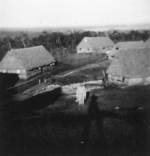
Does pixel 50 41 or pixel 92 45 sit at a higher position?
pixel 50 41

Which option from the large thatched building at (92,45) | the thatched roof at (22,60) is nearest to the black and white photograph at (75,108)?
the thatched roof at (22,60)

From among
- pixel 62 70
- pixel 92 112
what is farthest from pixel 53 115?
pixel 62 70

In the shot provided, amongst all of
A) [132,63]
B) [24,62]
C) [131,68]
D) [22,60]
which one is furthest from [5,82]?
[132,63]

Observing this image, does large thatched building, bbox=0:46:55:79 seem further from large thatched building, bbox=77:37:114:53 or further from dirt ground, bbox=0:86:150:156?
large thatched building, bbox=77:37:114:53

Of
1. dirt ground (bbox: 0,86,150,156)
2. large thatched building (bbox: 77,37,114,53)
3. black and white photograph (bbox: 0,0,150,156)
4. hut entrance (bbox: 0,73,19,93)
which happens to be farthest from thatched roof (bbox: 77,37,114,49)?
dirt ground (bbox: 0,86,150,156)

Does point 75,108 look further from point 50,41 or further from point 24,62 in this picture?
point 50,41

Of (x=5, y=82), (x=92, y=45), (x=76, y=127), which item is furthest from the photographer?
(x=92, y=45)
